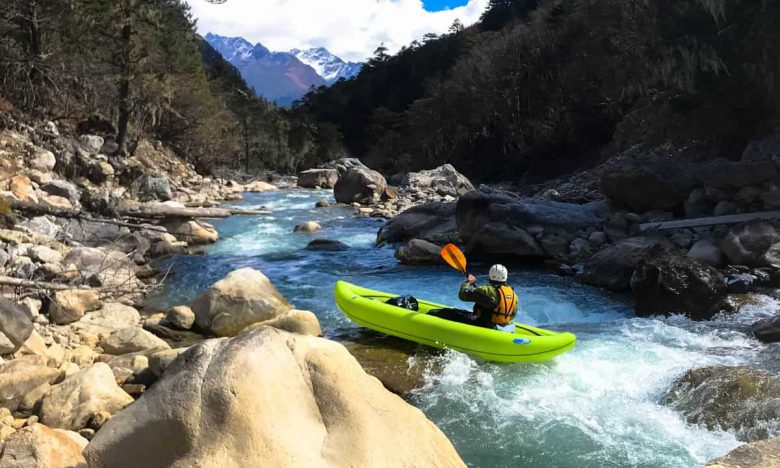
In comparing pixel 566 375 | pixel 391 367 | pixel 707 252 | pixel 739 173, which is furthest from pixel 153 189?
pixel 739 173

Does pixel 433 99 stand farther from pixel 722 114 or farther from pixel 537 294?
pixel 537 294

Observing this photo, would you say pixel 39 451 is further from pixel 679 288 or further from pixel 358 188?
pixel 358 188

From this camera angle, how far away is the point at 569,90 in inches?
1190

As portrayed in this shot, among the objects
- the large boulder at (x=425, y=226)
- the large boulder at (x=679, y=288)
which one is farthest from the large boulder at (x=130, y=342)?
the large boulder at (x=425, y=226)

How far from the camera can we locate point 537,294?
8750 mm

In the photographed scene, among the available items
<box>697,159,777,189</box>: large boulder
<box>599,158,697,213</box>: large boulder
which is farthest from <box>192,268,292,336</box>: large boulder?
<box>697,159,777,189</box>: large boulder

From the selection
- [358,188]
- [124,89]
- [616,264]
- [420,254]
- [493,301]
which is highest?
[124,89]

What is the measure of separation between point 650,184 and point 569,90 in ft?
67.8

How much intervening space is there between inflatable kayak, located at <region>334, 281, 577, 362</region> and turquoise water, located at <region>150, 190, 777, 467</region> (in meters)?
0.13

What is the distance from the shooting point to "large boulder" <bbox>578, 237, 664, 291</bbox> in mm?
8781

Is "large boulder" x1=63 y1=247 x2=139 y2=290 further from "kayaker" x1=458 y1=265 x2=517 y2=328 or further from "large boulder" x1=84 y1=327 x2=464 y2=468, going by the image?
"large boulder" x1=84 y1=327 x2=464 y2=468

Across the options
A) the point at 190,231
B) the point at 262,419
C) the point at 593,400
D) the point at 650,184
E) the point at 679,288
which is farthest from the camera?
the point at 190,231

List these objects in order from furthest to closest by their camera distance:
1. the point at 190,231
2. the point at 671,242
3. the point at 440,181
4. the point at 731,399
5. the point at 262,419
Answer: the point at 440,181 → the point at 190,231 → the point at 671,242 → the point at 731,399 → the point at 262,419

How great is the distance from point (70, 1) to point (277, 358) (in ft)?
55.6
